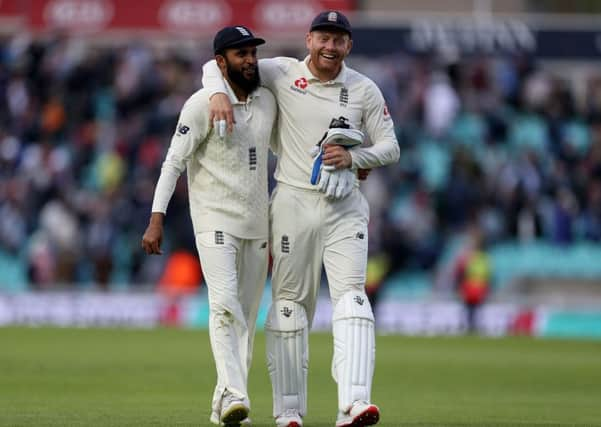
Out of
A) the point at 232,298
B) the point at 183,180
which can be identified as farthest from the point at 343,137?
the point at 183,180

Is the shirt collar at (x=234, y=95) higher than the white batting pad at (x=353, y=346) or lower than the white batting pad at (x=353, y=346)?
higher

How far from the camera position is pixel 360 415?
24.7 ft

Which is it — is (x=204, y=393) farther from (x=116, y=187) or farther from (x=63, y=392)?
(x=116, y=187)

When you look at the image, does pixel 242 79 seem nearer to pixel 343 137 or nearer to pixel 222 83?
pixel 222 83

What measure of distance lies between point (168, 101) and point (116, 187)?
1.87m

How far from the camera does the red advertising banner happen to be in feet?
78.5

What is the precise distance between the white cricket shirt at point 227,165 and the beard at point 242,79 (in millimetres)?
47

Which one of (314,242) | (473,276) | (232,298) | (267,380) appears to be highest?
(314,242)

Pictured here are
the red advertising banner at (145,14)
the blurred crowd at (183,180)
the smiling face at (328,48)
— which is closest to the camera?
the smiling face at (328,48)

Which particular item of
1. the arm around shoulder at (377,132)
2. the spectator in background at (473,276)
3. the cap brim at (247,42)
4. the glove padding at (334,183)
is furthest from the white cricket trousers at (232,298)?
the spectator in background at (473,276)

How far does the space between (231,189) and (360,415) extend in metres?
1.60

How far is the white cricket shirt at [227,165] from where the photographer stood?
8.27 m

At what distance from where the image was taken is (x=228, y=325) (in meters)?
8.21

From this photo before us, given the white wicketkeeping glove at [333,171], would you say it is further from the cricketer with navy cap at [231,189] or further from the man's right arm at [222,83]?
the man's right arm at [222,83]
